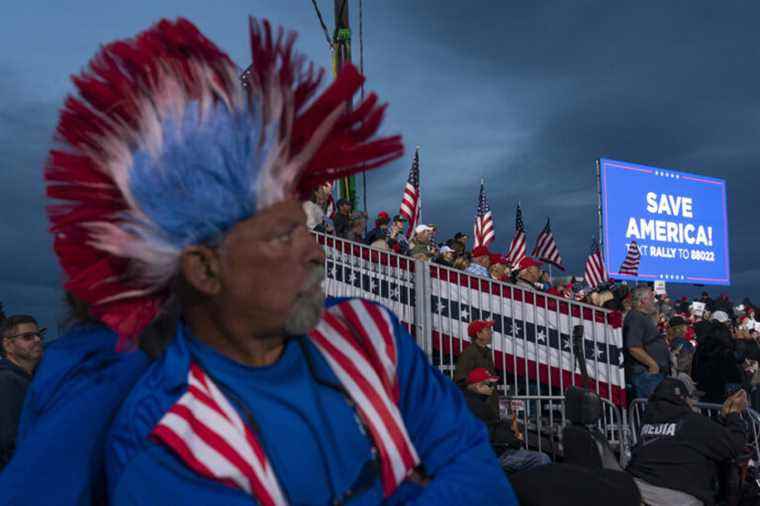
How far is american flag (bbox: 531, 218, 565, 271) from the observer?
68.6 feet

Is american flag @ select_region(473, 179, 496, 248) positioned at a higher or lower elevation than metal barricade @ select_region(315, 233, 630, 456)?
higher

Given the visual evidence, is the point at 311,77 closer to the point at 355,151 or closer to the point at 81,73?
the point at 355,151

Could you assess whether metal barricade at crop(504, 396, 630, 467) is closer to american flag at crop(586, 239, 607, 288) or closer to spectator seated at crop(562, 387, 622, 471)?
spectator seated at crop(562, 387, 622, 471)

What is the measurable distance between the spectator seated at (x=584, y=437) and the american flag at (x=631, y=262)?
16.1 meters

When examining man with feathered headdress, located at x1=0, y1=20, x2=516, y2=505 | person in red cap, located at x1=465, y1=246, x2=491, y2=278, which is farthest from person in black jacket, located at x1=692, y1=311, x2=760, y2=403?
man with feathered headdress, located at x1=0, y1=20, x2=516, y2=505

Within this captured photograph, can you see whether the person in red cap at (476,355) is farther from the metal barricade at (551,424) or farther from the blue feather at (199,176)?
the blue feather at (199,176)

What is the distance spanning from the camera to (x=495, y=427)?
6586mm

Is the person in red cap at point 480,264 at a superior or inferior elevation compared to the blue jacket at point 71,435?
superior

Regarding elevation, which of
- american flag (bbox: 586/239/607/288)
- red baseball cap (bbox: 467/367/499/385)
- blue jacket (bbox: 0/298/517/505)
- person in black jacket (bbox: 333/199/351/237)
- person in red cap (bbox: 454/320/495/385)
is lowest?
red baseball cap (bbox: 467/367/499/385)

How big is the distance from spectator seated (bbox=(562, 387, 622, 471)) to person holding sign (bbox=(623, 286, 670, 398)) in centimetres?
434

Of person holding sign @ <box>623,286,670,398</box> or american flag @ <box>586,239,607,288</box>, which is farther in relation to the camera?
american flag @ <box>586,239,607,288</box>

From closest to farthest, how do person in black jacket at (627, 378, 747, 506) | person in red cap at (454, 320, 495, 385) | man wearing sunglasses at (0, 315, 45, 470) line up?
man wearing sunglasses at (0, 315, 45, 470) → person in black jacket at (627, 378, 747, 506) → person in red cap at (454, 320, 495, 385)

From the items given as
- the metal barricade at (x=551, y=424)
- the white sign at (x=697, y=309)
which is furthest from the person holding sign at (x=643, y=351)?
the white sign at (x=697, y=309)

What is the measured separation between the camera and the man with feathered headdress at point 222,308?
54.6 inches
